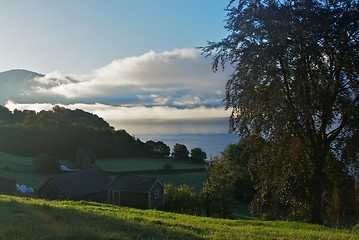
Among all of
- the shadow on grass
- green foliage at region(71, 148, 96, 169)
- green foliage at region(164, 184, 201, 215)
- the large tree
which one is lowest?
green foliage at region(164, 184, 201, 215)

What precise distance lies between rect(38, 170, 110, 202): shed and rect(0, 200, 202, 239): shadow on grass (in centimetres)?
3897

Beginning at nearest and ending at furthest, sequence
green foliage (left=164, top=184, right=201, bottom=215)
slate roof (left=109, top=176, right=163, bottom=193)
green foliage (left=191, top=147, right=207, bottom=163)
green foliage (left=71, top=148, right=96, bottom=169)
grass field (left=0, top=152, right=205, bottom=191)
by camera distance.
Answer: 1. green foliage (left=164, top=184, right=201, bottom=215)
2. slate roof (left=109, top=176, right=163, bottom=193)
3. grass field (left=0, top=152, right=205, bottom=191)
4. green foliage (left=71, top=148, right=96, bottom=169)
5. green foliage (left=191, top=147, right=207, bottom=163)

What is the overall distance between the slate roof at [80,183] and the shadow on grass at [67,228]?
128 ft

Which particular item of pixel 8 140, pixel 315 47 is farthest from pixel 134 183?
pixel 8 140

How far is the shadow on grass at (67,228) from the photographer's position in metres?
9.18

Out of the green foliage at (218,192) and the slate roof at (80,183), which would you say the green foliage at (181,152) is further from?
the green foliage at (218,192)

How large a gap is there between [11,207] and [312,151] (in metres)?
14.1

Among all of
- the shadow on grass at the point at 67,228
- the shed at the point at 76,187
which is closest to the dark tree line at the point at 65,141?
the shed at the point at 76,187

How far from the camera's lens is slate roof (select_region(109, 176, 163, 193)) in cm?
5022

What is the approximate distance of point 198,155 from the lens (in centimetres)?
9606

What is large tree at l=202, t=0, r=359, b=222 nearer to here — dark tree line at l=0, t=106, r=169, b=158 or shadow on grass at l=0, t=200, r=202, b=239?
shadow on grass at l=0, t=200, r=202, b=239

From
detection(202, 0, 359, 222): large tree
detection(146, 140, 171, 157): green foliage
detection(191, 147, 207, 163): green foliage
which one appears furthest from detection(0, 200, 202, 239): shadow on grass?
detection(146, 140, 171, 157): green foliage

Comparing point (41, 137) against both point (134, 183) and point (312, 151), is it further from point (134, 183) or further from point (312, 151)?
point (312, 151)

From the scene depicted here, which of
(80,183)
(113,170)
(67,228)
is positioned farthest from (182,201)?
(67,228)
